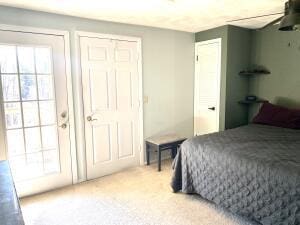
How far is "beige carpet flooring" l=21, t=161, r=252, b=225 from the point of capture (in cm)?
228

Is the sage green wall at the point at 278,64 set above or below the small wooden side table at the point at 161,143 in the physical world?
above

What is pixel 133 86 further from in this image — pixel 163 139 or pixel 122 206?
pixel 122 206

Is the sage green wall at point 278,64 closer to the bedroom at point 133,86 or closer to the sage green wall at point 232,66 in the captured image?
the bedroom at point 133,86

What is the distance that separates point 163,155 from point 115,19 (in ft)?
7.52

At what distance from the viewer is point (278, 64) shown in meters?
3.57

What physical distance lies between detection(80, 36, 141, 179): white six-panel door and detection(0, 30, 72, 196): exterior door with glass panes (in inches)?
12.0

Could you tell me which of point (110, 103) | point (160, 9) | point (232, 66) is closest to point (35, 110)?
point (110, 103)

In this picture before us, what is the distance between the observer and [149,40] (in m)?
3.51

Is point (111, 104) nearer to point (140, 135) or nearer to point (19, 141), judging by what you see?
point (140, 135)

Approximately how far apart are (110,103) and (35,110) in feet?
3.23

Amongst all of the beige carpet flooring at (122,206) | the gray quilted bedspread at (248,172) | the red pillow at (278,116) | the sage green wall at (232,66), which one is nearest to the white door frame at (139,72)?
the beige carpet flooring at (122,206)

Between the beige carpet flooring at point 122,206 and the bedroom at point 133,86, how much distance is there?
0.01 meters

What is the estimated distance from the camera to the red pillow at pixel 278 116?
313cm

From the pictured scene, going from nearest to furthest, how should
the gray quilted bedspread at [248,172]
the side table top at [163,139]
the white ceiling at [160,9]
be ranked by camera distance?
the gray quilted bedspread at [248,172] → the white ceiling at [160,9] → the side table top at [163,139]
